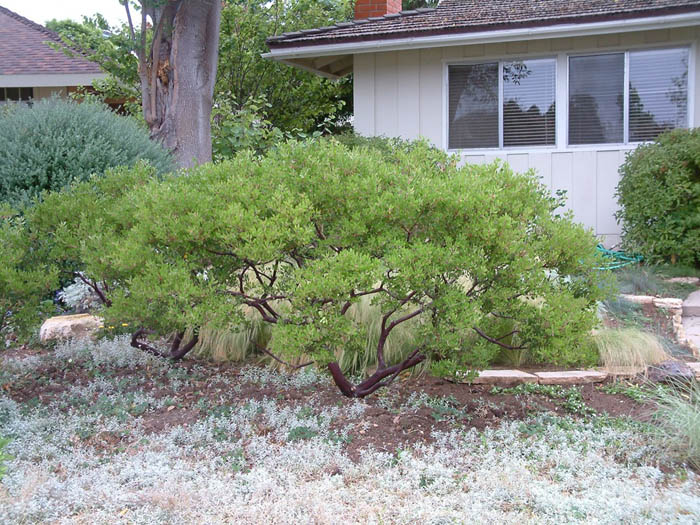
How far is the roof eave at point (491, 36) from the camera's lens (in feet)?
27.3

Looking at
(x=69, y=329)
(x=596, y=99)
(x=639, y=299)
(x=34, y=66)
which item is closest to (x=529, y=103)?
(x=596, y=99)

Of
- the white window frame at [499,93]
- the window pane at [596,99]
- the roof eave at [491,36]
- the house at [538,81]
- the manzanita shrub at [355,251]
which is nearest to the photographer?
the manzanita shrub at [355,251]

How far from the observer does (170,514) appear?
2924mm

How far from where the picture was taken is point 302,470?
3395mm

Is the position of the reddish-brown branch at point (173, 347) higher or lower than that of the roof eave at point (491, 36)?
lower

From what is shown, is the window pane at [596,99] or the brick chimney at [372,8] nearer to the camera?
the window pane at [596,99]

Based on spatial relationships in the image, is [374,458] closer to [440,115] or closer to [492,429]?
[492,429]

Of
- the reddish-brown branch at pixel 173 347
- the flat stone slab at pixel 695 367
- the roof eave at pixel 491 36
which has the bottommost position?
the flat stone slab at pixel 695 367

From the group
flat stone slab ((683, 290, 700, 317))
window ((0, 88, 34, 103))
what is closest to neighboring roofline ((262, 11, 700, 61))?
flat stone slab ((683, 290, 700, 317))

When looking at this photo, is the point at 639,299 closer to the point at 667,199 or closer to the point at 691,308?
the point at 691,308

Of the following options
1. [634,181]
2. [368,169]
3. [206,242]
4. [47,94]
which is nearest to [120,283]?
[206,242]

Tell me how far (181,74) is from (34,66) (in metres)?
8.62

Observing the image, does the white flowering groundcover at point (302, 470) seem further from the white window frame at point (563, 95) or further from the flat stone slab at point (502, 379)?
the white window frame at point (563, 95)

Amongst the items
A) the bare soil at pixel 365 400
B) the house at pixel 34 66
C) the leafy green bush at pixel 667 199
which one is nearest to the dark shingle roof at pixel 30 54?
the house at pixel 34 66
